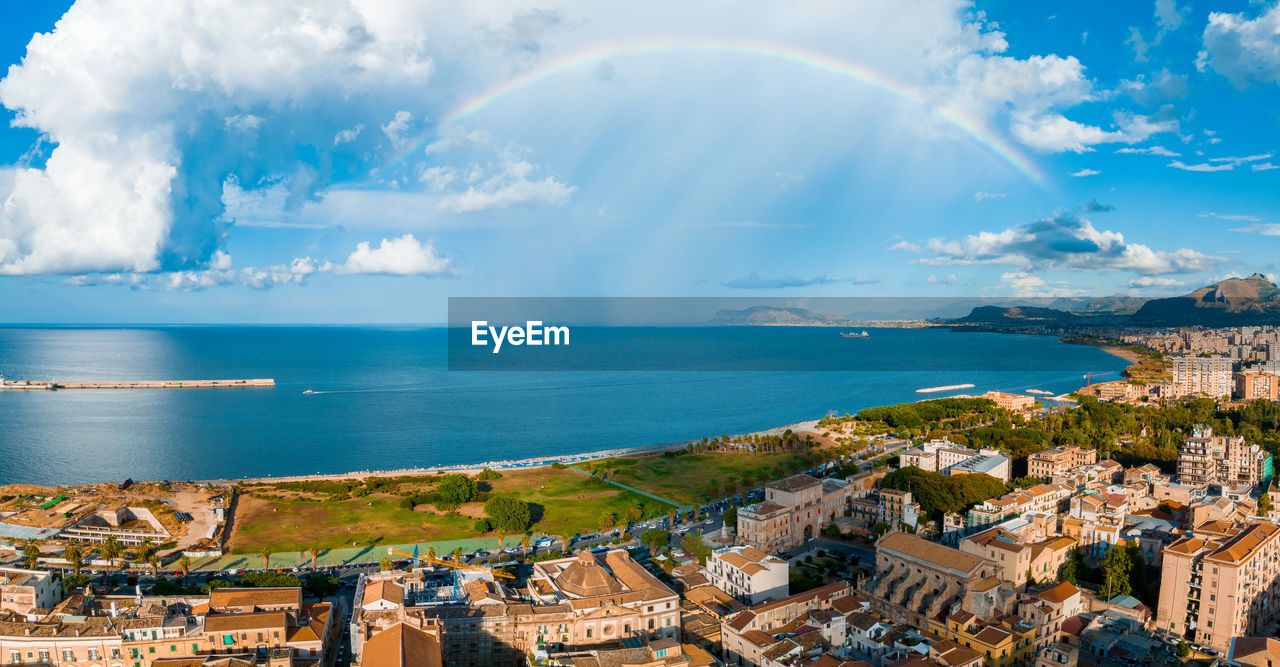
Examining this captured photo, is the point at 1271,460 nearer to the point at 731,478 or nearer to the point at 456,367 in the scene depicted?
the point at 731,478

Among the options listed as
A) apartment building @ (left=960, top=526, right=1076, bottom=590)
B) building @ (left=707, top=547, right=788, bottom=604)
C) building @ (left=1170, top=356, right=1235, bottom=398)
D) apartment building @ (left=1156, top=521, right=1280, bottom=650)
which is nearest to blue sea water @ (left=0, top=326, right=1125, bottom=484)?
building @ (left=1170, top=356, right=1235, bottom=398)

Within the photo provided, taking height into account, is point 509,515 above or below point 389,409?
above

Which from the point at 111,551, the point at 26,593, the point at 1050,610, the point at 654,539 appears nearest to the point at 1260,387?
the point at 1050,610

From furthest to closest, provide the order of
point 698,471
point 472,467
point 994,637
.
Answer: point 472,467, point 698,471, point 994,637

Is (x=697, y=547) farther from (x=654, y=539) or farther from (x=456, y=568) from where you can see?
(x=456, y=568)

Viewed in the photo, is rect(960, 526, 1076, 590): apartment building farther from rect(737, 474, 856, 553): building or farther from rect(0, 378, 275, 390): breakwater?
rect(0, 378, 275, 390): breakwater

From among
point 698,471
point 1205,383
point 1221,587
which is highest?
point 1205,383
